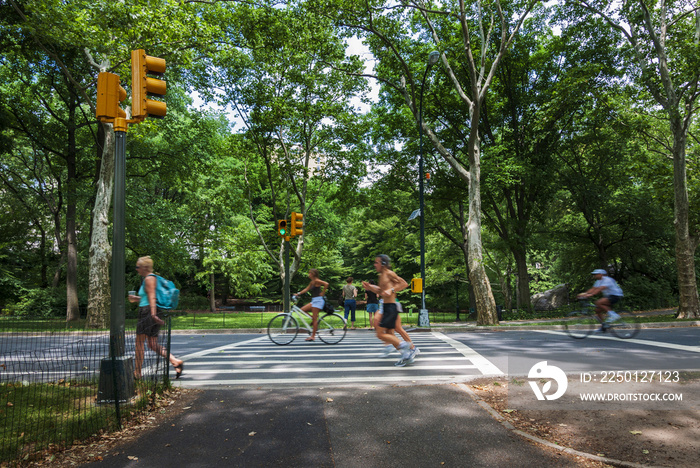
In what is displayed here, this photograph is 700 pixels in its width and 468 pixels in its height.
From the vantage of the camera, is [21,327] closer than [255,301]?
Yes

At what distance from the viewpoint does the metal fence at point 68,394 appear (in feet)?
13.7

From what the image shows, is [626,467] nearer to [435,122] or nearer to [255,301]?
[435,122]

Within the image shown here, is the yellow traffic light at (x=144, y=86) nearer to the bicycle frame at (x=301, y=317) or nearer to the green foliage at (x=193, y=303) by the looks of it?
the bicycle frame at (x=301, y=317)

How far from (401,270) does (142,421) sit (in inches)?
1598

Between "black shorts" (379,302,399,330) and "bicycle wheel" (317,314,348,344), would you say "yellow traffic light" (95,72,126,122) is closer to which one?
"black shorts" (379,302,399,330)

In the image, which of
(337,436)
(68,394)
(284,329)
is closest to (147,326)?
(68,394)

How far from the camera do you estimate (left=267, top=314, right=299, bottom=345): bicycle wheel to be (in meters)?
10.8

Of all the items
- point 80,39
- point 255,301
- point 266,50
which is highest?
point 266,50

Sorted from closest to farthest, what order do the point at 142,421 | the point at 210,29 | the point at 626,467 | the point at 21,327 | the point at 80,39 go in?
the point at 626,467
the point at 142,421
the point at 21,327
the point at 80,39
the point at 210,29

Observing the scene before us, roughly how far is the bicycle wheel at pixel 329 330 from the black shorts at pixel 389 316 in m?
3.42

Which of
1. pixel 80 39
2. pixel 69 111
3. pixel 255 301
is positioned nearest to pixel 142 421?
pixel 80 39

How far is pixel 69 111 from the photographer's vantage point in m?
23.1

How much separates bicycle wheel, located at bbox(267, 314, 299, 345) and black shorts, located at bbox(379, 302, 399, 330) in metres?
3.64

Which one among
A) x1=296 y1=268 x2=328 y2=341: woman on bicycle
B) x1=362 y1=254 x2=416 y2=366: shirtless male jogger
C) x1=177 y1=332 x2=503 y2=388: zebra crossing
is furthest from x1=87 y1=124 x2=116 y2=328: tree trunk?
x1=362 y1=254 x2=416 y2=366: shirtless male jogger
